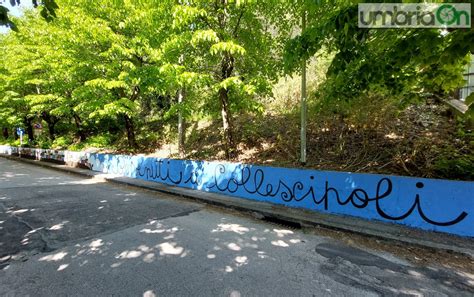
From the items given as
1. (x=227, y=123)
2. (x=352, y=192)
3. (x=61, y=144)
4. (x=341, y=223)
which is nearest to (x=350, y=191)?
(x=352, y=192)

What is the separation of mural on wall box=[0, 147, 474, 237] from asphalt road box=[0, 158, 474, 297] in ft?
4.08

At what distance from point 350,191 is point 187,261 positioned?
3.90m

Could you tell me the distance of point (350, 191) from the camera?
6.07 m

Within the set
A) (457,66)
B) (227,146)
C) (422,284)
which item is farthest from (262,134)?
(422,284)

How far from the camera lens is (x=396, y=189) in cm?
538

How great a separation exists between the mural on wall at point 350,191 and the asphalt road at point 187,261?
4.08 feet

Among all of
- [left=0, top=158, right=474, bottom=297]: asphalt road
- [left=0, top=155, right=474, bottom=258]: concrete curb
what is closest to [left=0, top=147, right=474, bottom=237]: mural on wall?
[left=0, top=155, right=474, bottom=258]: concrete curb

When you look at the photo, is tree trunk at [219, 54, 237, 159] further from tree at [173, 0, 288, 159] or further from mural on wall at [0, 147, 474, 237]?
mural on wall at [0, 147, 474, 237]

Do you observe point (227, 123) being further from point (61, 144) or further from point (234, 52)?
point (61, 144)

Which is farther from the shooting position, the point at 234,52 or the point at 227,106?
the point at 227,106

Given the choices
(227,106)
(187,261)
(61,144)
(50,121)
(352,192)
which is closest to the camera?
(187,261)

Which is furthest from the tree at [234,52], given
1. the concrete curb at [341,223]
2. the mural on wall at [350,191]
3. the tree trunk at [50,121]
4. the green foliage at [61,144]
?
the tree trunk at [50,121]

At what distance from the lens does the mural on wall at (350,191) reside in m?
4.86

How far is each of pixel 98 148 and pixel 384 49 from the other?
18960 mm
